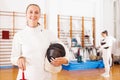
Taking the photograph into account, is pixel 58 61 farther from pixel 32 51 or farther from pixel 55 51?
pixel 32 51

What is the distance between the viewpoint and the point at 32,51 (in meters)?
1.63

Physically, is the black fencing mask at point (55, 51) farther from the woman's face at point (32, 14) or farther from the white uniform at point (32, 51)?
the woman's face at point (32, 14)

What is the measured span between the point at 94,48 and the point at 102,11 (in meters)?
1.93

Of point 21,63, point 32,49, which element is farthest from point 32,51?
point 21,63

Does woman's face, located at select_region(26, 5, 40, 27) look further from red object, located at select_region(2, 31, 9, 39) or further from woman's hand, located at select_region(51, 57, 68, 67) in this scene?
red object, located at select_region(2, 31, 9, 39)

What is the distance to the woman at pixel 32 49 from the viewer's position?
5.31ft

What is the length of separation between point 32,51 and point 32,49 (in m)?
0.02

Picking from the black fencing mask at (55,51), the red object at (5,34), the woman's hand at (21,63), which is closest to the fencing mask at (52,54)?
the black fencing mask at (55,51)

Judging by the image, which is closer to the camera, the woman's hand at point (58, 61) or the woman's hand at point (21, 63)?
the woman's hand at point (21, 63)

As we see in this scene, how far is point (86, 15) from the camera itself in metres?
9.38

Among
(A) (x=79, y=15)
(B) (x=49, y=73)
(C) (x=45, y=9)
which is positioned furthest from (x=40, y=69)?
(A) (x=79, y=15)

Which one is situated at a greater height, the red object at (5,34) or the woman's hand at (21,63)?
the red object at (5,34)

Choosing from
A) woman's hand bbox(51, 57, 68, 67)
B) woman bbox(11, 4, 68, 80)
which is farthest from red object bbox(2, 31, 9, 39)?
woman's hand bbox(51, 57, 68, 67)

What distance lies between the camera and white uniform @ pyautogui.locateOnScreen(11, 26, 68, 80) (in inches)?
64.1
